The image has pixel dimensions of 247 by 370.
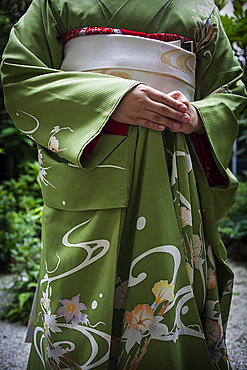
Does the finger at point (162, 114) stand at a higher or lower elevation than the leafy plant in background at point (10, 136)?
higher

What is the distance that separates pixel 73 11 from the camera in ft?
3.01

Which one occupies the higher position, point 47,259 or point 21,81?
point 21,81

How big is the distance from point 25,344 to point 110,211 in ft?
3.54

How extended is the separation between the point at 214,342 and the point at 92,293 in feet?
1.32

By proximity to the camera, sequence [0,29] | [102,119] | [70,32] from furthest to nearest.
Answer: [0,29], [70,32], [102,119]

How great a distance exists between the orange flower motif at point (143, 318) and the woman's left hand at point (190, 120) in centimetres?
45

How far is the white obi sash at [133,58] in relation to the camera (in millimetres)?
896

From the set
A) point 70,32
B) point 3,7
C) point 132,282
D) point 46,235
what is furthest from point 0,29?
point 132,282

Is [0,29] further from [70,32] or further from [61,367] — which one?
[61,367]

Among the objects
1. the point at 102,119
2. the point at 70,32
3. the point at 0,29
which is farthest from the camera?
the point at 0,29

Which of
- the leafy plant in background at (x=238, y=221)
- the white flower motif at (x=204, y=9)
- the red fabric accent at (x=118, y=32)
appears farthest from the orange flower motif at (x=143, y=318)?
the leafy plant in background at (x=238, y=221)

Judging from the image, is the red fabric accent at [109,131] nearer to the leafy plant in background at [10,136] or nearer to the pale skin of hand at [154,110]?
the pale skin of hand at [154,110]

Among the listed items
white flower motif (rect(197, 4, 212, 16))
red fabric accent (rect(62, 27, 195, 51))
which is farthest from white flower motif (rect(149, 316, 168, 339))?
white flower motif (rect(197, 4, 212, 16))

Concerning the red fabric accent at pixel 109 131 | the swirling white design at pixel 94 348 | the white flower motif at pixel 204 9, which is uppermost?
the white flower motif at pixel 204 9
